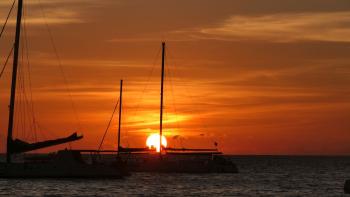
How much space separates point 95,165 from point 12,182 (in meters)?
9.63

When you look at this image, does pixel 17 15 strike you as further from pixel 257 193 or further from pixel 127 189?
pixel 257 193

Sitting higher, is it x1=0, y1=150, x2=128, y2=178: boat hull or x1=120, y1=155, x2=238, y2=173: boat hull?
x1=120, y1=155, x2=238, y2=173: boat hull

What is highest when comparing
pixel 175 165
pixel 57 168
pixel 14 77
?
pixel 14 77

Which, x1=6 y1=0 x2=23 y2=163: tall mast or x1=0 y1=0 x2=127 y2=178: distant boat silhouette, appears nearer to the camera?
x1=6 y1=0 x2=23 y2=163: tall mast

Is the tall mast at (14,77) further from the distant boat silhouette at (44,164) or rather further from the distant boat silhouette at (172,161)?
the distant boat silhouette at (172,161)

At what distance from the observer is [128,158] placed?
412 ft

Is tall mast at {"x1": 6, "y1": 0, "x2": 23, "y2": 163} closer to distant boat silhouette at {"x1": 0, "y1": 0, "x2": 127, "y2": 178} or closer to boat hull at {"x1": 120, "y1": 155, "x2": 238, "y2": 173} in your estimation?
distant boat silhouette at {"x1": 0, "y1": 0, "x2": 127, "y2": 178}

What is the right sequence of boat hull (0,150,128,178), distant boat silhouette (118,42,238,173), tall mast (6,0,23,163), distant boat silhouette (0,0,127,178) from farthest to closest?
distant boat silhouette (118,42,238,173), boat hull (0,150,128,178), distant boat silhouette (0,0,127,178), tall mast (6,0,23,163)

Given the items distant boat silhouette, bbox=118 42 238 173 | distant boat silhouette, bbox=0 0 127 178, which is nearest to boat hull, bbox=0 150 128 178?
distant boat silhouette, bbox=0 0 127 178

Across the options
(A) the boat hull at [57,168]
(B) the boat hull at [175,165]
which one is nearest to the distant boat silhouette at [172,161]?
(B) the boat hull at [175,165]

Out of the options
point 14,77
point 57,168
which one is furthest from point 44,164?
point 14,77

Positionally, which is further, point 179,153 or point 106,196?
point 179,153

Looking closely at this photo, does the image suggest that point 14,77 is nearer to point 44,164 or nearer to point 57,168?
point 44,164

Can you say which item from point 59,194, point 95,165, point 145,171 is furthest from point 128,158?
point 59,194
